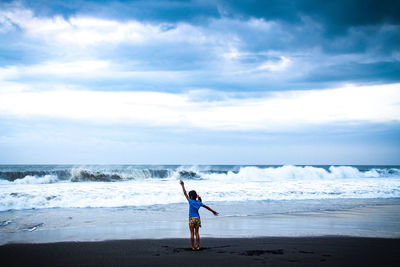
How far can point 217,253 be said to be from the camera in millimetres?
6652

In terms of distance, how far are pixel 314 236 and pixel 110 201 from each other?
9.59 metres

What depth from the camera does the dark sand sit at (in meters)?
6.05

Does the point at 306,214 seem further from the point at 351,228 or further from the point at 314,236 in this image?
the point at 314,236

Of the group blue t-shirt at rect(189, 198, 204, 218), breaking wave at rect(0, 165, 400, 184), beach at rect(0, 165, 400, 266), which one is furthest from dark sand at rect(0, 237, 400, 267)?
breaking wave at rect(0, 165, 400, 184)

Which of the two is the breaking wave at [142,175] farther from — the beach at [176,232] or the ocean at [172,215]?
the beach at [176,232]

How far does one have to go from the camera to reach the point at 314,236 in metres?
8.30

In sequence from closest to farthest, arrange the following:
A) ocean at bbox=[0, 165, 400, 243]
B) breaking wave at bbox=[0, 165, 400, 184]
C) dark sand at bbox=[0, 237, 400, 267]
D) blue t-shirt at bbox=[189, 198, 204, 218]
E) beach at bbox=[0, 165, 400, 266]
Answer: dark sand at bbox=[0, 237, 400, 267] → beach at bbox=[0, 165, 400, 266] → blue t-shirt at bbox=[189, 198, 204, 218] → ocean at bbox=[0, 165, 400, 243] → breaking wave at bbox=[0, 165, 400, 184]

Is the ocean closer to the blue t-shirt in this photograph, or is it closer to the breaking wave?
the blue t-shirt

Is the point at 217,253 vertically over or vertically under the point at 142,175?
under

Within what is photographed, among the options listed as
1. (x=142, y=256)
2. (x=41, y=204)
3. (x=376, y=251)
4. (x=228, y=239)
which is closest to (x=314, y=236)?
(x=376, y=251)

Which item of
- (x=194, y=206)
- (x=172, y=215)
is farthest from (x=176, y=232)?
(x=172, y=215)

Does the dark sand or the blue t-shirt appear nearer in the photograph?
the dark sand

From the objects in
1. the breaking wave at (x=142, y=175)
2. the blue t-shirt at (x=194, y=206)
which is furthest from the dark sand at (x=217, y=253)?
the breaking wave at (x=142, y=175)

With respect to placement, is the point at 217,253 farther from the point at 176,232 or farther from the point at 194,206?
the point at 176,232
